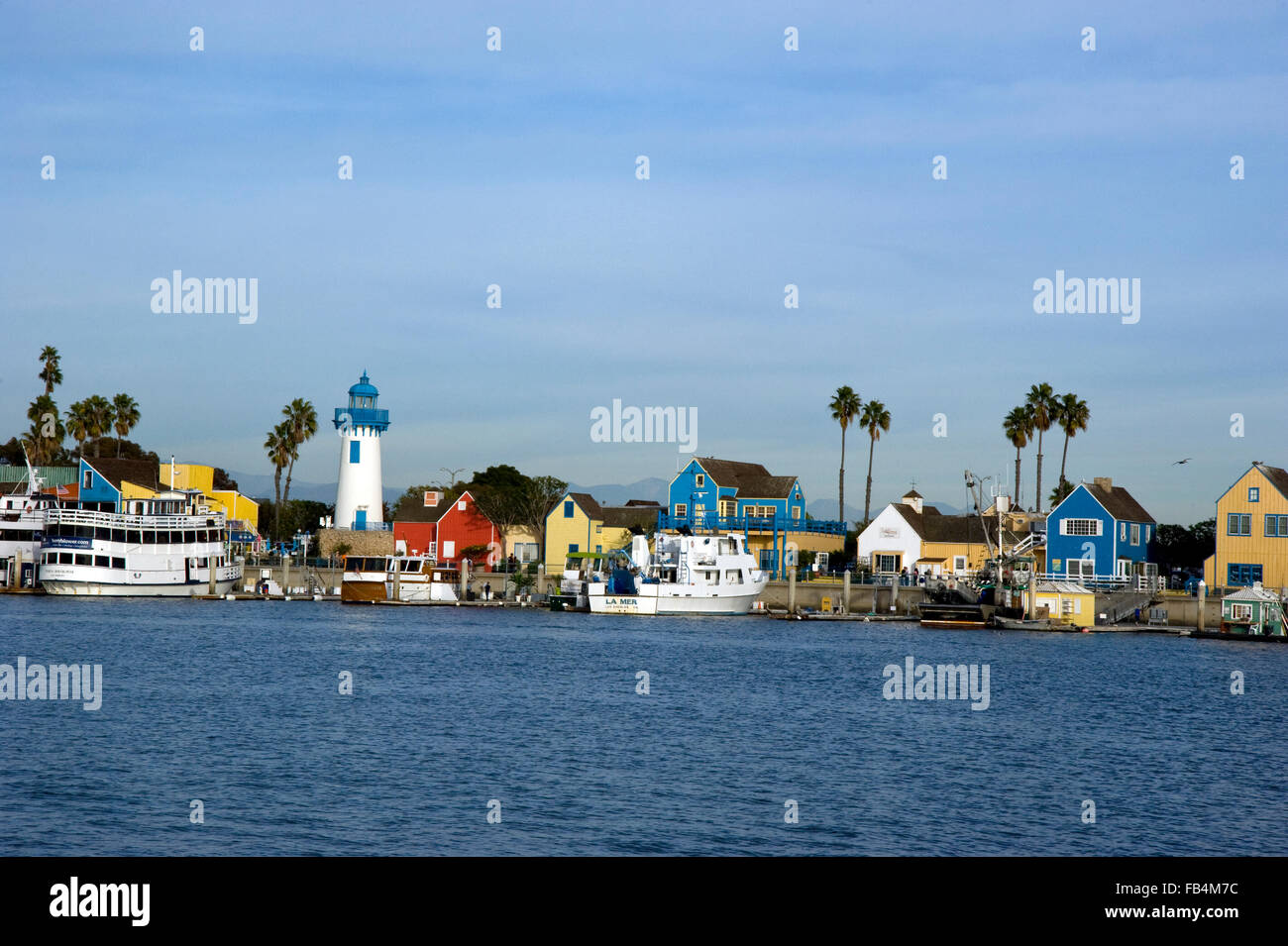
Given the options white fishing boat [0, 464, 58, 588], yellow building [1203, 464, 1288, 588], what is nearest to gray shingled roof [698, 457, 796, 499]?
yellow building [1203, 464, 1288, 588]

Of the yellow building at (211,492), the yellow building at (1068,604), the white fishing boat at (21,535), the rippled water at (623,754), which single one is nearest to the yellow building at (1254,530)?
the yellow building at (1068,604)

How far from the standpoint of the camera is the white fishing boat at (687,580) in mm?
79188

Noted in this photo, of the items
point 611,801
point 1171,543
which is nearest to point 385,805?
point 611,801

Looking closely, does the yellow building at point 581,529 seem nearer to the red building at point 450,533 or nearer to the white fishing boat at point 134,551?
the red building at point 450,533

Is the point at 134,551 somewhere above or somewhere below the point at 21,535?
below

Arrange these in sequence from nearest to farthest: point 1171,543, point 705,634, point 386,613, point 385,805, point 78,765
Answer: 1. point 385,805
2. point 78,765
3. point 705,634
4. point 386,613
5. point 1171,543

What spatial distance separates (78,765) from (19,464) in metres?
97.3

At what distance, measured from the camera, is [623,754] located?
28.9 meters

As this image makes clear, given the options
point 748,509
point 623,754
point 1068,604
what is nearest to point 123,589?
point 748,509

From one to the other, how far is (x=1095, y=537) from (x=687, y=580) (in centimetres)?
2376

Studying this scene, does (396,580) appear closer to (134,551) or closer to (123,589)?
(134,551)

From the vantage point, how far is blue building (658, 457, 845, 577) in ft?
295
